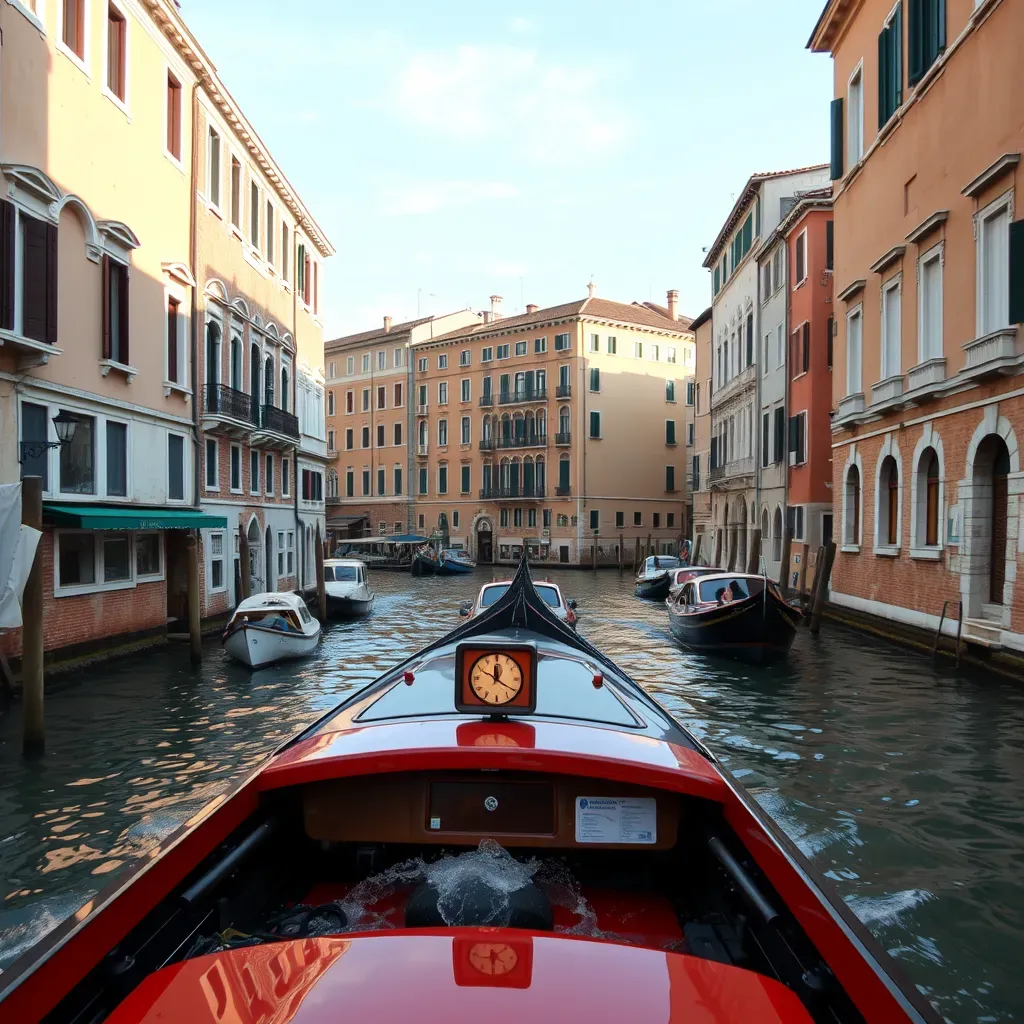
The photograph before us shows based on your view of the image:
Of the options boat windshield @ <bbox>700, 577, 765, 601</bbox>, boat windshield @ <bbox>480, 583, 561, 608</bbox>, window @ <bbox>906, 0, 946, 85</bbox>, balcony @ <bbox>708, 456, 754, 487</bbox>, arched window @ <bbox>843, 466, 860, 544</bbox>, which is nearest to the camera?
window @ <bbox>906, 0, 946, 85</bbox>

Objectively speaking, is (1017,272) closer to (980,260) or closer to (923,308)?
(980,260)

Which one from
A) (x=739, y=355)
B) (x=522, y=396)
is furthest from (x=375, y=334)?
(x=739, y=355)

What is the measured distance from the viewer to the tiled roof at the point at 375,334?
4841 cm

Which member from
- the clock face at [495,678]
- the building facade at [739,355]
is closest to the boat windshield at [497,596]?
the clock face at [495,678]

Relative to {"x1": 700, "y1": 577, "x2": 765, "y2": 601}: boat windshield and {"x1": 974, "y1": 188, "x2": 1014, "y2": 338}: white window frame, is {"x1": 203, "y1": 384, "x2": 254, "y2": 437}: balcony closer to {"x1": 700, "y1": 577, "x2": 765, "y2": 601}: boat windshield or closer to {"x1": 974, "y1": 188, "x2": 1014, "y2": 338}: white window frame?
{"x1": 700, "y1": 577, "x2": 765, "y2": 601}: boat windshield

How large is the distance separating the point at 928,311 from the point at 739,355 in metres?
15.0

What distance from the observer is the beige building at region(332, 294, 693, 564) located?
4222cm

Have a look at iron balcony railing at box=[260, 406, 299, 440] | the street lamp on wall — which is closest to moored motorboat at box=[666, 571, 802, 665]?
the street lamp on wall

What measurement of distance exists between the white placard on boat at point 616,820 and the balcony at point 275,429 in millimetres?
15461

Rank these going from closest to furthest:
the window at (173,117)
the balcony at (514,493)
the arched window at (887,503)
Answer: the window at (173,117)
the arched window at (887,503)
the balcony at (514,493)

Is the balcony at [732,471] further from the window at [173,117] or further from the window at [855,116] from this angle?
the window at [173,117]

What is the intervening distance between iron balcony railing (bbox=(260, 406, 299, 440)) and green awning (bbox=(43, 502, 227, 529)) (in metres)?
4.37

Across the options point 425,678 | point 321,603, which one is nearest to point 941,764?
point 425,678

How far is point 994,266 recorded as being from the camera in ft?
35.7
